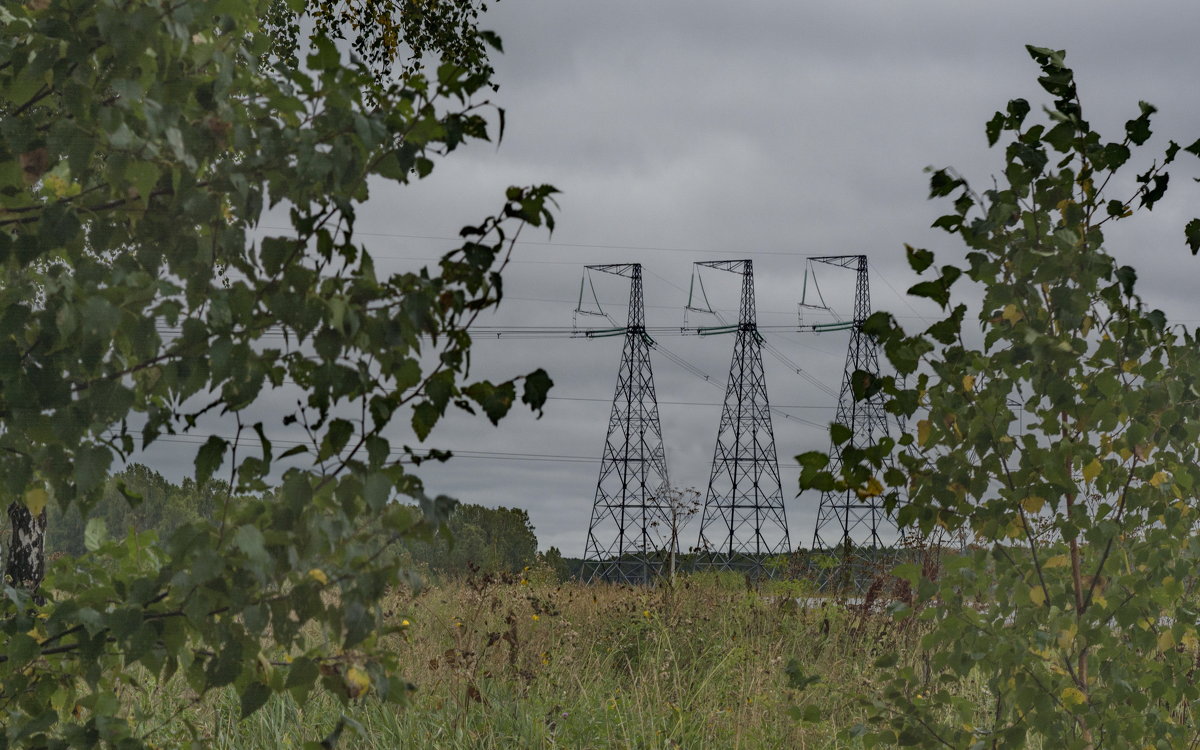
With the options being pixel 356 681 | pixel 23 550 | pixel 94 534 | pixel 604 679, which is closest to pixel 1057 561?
pixel 356 681

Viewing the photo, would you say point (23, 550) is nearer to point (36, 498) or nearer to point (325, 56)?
point (36, 498)

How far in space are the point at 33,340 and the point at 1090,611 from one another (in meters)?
2.58

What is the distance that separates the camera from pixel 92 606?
6.73ft

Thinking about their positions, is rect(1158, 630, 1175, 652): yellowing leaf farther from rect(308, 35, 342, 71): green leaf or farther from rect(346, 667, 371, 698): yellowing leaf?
rect(308, 35, 342, 71): green leaf

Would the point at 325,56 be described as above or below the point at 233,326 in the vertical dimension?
above

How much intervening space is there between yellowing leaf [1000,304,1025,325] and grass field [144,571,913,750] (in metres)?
1.18

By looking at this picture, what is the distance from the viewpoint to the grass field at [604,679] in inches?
184

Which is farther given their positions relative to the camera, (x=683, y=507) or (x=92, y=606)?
(x=683, y=507)

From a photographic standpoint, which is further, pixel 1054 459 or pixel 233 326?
pixel 1054 459

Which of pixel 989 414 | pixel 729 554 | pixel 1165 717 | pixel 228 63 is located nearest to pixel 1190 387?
pixel 989 414

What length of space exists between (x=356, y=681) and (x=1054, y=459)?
1798 millimetres

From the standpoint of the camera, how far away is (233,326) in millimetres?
1761

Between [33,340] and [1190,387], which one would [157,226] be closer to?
[33,340]

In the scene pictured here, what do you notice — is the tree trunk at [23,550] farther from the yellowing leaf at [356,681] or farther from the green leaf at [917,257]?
the green leaf at [917,257]
